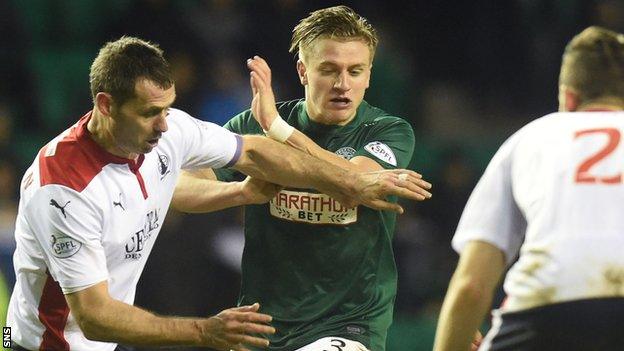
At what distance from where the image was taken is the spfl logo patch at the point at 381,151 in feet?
18.9

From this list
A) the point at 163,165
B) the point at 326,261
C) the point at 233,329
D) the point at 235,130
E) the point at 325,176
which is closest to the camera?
the point at 233,329

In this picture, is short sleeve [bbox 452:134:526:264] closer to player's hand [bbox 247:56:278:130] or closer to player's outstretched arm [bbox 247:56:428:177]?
player's outstretched arm [bbox 247:56:428:177]

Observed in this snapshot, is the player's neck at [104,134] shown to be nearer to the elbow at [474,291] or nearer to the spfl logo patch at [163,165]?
the spfl logo patch at [163,165]

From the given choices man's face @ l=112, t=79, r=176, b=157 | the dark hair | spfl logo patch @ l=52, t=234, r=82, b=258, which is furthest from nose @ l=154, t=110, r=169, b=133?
spfl logo patch @ l=52, t=234, r=82, b=258

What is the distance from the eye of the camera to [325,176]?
5.50 m

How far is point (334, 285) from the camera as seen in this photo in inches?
225

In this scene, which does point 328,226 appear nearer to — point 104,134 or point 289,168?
point 289,168

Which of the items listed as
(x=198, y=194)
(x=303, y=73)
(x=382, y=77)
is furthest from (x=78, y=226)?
(x=382, y=77)

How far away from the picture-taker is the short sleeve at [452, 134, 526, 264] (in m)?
3.93

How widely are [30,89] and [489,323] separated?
4446 mm

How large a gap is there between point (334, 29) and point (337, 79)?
268 mm

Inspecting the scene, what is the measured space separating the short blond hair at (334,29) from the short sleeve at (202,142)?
26.2 inches

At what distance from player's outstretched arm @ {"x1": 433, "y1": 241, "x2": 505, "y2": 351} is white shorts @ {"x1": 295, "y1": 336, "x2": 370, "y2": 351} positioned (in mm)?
1605

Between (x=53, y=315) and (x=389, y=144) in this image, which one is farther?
(x=389, y=144)
